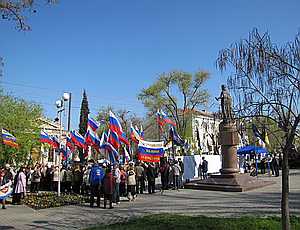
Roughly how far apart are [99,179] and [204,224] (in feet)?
22.2

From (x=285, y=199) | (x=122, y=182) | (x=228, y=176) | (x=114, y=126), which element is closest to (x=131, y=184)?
(x=122, y=182)

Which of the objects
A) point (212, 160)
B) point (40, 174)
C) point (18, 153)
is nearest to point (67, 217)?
point (40, 174)

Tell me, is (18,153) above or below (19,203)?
above

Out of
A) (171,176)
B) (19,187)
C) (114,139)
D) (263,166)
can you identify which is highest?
(114,139)

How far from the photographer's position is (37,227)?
1064 centimetres

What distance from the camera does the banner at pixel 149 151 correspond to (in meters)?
18.6

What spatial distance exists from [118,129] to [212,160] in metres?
13.3

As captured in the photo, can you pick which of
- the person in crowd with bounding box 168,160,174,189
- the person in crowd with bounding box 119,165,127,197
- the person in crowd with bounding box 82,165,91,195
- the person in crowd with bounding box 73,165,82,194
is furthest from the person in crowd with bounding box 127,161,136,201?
the person in crowd with bounding box 168,160,174,189

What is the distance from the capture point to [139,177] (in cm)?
1905

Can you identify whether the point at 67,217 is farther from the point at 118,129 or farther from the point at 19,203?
the point at 118,129

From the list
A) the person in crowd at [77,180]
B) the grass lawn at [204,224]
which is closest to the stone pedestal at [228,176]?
the person in crowd at [77,180]

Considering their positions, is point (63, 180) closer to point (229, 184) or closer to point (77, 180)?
point (77, 180)

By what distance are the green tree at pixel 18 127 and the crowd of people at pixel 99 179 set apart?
10580mm

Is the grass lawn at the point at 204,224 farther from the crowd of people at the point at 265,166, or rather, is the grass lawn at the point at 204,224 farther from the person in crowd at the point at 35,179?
the crowd of people at the point at 265,166
